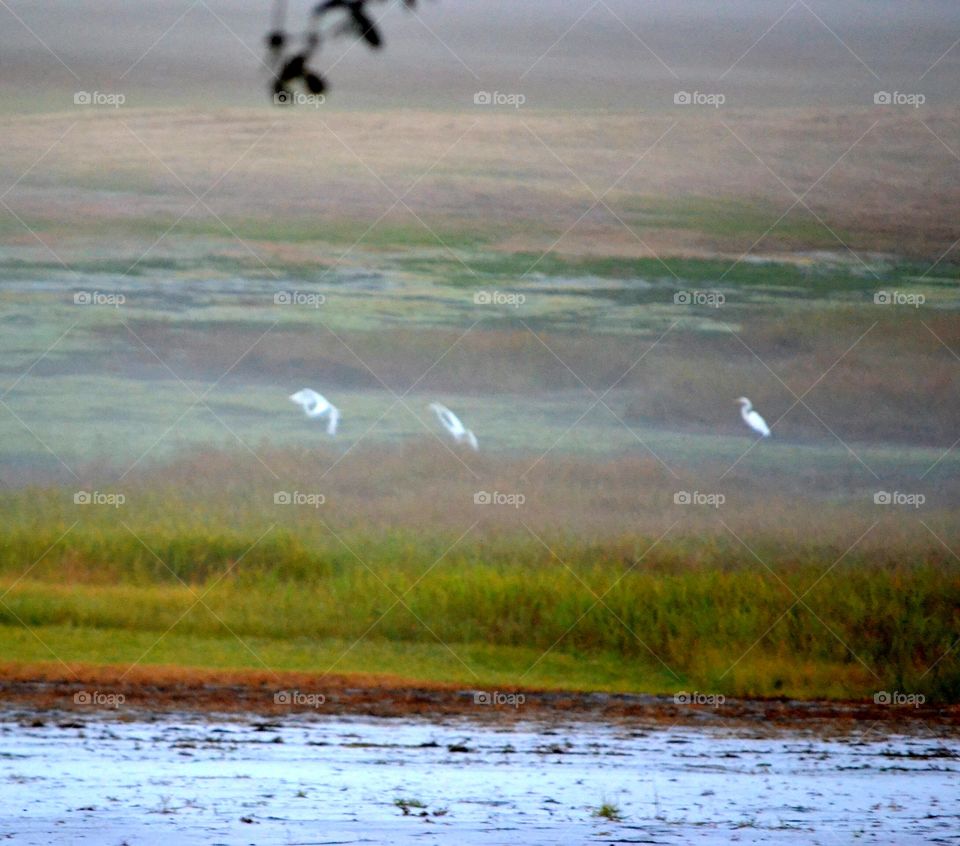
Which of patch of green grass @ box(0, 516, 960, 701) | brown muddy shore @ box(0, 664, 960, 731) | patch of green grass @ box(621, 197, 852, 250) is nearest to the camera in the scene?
brown muddy shore @ box(0, 664, 960, 731)

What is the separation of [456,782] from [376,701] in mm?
3401

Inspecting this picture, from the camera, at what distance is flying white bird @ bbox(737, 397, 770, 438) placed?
1301cm

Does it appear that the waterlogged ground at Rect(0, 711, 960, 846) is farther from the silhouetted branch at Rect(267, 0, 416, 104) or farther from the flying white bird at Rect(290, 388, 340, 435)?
the silhouetted branch at Rect(267, 0, 416, 104)

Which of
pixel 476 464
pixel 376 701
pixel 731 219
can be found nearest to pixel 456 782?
pixel 376 701

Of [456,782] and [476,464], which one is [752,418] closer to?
[476,464]

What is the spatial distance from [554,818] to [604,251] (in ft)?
22.0

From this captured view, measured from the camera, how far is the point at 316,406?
1290 cm

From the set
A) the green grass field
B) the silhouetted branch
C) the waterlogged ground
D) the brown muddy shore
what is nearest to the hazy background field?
the green grass field

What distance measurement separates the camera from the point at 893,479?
43.1 ft

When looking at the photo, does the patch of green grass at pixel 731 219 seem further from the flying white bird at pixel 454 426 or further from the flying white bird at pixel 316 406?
the flying white bird at pixel 316 406

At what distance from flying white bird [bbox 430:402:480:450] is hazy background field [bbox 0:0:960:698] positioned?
0.38 ft

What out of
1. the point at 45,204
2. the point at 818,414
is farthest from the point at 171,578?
the point at 818,414

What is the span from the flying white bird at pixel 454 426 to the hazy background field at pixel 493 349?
115 mm

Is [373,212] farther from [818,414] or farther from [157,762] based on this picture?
[157,762]
